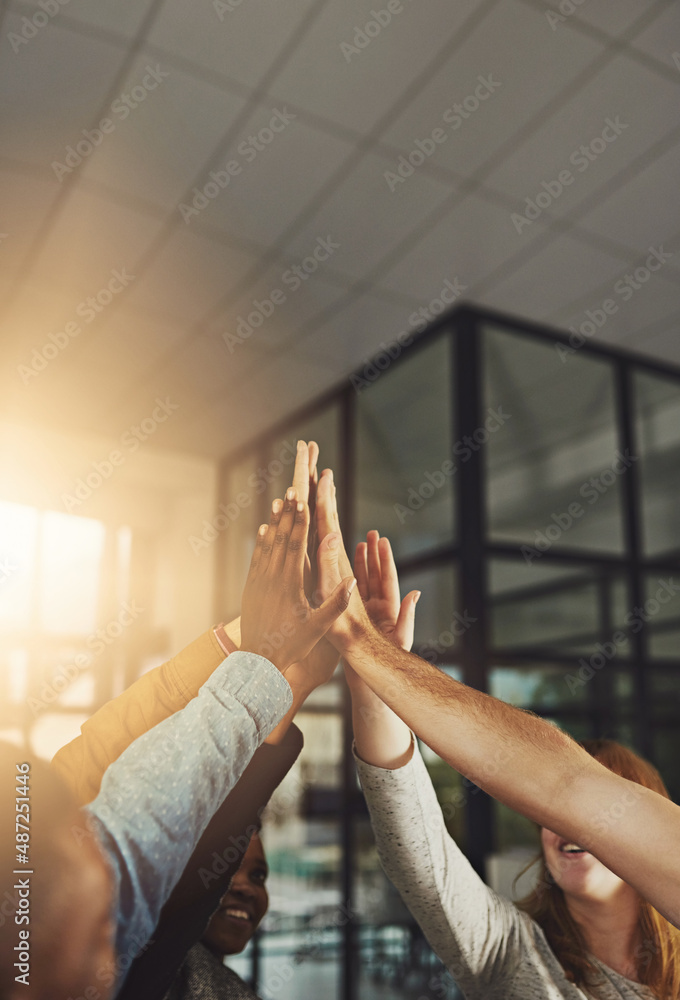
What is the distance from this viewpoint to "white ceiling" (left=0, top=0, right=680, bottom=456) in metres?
1.85

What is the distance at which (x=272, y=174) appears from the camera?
2.29 m

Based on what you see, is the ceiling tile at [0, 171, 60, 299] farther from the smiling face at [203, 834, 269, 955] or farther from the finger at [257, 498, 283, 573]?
the smiling face at [203, 834, 269, 955]

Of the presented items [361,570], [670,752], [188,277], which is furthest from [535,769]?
[670,752]

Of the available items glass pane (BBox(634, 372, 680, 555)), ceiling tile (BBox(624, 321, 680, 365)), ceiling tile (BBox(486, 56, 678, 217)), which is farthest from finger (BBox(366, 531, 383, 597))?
glass pane (BBox(634, 372, 680, 555))

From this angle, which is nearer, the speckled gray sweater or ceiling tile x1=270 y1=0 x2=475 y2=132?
the speckled gray sweater

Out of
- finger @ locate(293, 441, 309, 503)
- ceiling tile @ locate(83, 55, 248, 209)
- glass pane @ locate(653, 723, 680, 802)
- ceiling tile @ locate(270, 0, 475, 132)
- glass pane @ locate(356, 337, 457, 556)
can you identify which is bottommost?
glass pane @ locate(653, 723, 680, 802)

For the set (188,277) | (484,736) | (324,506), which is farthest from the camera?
(188,277)

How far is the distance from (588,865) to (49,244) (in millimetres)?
2464

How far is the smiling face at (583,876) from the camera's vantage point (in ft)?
3.55

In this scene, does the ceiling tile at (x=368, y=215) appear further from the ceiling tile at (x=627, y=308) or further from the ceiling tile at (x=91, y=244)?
the ceiling tile at (x=627, y=308)

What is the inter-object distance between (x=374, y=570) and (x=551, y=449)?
3.70m

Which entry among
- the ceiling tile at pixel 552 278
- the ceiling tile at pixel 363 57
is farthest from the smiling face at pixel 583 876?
the ceiling tile at pixel 552 278

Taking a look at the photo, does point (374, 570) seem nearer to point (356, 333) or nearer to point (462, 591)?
point (462, 591)

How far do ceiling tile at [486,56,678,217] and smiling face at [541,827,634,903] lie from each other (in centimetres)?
190
